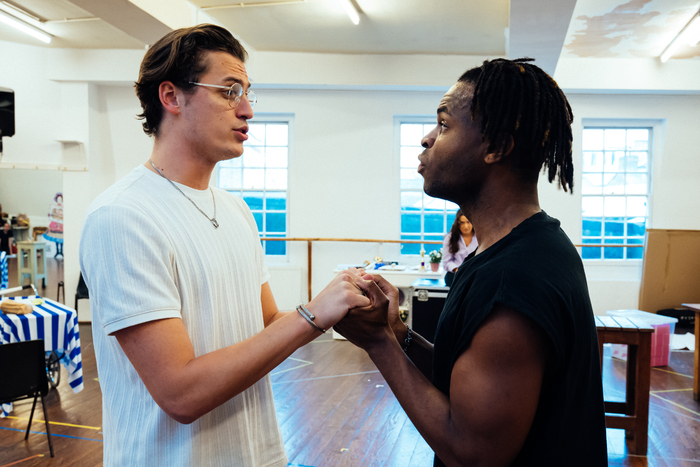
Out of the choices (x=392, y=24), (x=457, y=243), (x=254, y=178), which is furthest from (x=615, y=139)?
(x=254, y=178)

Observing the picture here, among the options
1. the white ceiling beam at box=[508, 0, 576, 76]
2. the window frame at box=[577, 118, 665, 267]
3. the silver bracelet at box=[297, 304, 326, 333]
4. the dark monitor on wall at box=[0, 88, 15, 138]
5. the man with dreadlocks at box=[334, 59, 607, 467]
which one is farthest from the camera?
the window frame at box=[577, 118, 665, 267]

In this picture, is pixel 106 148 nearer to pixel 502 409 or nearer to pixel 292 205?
pixel 292 205

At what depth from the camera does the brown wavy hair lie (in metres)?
1.06

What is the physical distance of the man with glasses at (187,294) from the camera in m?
0.87

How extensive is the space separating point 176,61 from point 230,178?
6640 mm

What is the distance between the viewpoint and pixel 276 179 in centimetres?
743

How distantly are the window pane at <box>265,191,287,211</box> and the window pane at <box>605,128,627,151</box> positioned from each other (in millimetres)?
4707

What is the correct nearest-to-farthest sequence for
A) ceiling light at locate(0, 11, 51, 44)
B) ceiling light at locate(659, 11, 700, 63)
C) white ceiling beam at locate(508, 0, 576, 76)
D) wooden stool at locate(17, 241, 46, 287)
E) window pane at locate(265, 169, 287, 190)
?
white ceiling beam at locate(508, 0, 576, 76), ceiling light at locate(0, 11, 51, 44), ceiling light at locate(659, 11, 700, 63), wooden stool at locate(17, 241, 46, 287), window pane at locate(265, 169, 287, 190)

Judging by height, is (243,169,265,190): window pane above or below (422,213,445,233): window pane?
above

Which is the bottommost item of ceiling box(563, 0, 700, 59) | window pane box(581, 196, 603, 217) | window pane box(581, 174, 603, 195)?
window pane box(581, 196, 603, 217)

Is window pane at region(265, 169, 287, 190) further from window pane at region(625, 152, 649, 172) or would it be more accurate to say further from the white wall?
window pane at region(625, 152, 649, 172)

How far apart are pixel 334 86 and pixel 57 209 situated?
13.0ft

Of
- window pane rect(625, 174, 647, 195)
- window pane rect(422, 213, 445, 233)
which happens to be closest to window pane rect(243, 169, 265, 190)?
window pane rect(422, 213, 445, 233)

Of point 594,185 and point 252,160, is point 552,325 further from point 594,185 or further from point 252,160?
point 594,185
